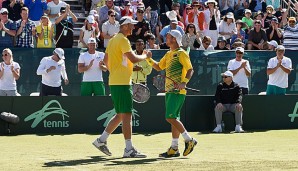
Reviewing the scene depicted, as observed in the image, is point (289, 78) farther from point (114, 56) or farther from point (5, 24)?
point (114, 56)

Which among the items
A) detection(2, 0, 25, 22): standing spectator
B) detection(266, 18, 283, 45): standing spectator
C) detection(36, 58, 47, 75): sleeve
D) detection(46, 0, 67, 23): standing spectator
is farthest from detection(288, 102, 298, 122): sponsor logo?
detection(2, 0, 25, 22): standing spectator

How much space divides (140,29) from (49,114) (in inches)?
161

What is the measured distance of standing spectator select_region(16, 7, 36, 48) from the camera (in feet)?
68.2

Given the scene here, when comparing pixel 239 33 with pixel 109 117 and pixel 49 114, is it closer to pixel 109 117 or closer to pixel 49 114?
pixel 109 117

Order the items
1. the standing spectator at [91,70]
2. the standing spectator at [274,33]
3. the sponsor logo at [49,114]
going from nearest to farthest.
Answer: the sponsor logo at [49,114]
the standing spectator at [91,70]
the standing spectator at [274,33]

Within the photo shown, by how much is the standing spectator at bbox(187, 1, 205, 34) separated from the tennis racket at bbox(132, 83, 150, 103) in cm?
958

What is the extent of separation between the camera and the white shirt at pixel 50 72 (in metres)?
19.3

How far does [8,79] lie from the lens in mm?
19156

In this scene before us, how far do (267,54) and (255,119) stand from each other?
7.46ft

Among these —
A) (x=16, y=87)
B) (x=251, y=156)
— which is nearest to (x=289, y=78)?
(x=16, y=87)

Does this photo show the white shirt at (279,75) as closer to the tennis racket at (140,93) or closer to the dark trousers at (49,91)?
the dark trousers at (49,91)

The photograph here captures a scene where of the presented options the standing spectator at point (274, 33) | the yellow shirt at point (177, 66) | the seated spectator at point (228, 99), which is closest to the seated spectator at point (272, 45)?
the standing spectator at point (274, 33)

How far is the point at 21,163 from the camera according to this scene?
12422 mm

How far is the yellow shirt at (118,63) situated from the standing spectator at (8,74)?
6.40 m
